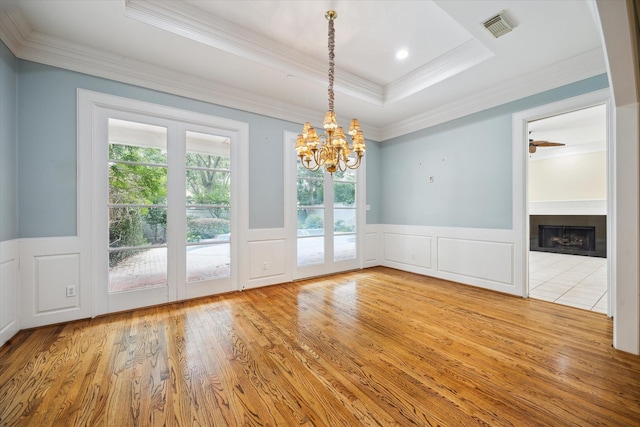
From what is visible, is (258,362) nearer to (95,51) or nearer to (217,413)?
(217,413)

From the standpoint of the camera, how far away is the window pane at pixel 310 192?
4.48 m

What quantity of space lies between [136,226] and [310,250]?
2.57 metres

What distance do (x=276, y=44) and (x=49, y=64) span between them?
2.38 metres

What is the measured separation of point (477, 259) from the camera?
4.01 m

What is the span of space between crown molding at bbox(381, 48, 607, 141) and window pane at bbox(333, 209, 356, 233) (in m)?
1.98

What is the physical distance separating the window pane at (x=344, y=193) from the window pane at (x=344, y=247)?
0.65 m

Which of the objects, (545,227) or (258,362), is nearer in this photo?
(258,362)

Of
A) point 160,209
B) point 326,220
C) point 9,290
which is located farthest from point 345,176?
point 9,290

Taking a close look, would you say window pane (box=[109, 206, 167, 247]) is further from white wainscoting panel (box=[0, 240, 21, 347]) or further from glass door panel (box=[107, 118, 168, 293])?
white wainscoting panel (box=[0, 240, 21, 347])

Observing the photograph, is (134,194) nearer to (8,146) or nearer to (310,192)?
(8,146)

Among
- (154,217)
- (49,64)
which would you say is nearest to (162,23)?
(49,64)

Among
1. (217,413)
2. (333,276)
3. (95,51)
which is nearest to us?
(217,413)

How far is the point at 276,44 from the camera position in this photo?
306 cm

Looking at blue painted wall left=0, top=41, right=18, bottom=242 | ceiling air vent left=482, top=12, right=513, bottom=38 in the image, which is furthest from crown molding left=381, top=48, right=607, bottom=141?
blue painted wall left=0, top=41, right=18, bottom=242
